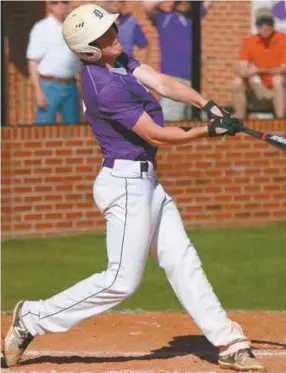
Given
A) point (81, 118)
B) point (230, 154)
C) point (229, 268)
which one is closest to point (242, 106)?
point (230, 154)

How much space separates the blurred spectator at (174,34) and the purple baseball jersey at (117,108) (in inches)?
281

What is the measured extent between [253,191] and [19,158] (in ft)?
8.72

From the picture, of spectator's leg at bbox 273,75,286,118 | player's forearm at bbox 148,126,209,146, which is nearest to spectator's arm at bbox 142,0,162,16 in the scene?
spectator's leg at bbox 273,75,286,118

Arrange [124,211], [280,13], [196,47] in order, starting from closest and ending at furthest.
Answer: [124,211] → [196,47] → [280,13]

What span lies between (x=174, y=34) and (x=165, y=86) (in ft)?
23.5

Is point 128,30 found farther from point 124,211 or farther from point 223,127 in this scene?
point 223,127

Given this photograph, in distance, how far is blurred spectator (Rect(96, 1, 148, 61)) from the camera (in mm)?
14469

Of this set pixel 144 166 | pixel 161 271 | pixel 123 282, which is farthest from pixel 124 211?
pixel 161 271

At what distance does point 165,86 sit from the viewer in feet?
26.0

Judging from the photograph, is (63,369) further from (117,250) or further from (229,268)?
(229,268)

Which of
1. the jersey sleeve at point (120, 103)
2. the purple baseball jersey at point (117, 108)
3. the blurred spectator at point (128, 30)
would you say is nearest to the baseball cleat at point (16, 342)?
the purple baseball jersey at point (117, 108)

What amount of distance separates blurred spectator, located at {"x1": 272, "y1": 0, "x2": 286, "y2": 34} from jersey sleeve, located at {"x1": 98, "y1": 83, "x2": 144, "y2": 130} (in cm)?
800

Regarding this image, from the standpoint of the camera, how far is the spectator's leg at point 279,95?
49.0 ft

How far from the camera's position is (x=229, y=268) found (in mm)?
12094
